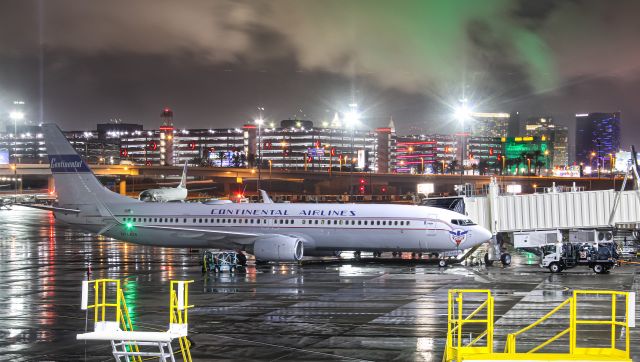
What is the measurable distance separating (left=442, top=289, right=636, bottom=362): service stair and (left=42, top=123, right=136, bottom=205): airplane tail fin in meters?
31.3

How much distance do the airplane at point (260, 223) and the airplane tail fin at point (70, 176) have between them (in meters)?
0.07

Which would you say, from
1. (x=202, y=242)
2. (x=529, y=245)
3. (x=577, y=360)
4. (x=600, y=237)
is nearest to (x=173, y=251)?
(x=202, y=242)

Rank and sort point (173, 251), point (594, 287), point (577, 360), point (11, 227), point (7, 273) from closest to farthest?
point (577, 360), point (594, 287), point (7, 273), point (173, 251), point (11, 227)

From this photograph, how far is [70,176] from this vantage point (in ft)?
191

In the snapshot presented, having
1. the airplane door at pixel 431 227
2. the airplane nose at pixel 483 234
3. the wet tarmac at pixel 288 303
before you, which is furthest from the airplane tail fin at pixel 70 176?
the airplane nose at pixel 483 234

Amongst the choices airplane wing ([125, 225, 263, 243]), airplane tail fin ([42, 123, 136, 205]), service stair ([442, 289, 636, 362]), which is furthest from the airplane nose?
airplane tail fin ([42, 123, 136, 205])

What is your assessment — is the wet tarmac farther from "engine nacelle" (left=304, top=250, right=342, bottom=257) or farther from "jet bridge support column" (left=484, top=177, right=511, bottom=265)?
"jet bridge support column" (left=484, top=177, right=511, bottom=265)

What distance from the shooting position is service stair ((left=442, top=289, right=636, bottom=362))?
13883mm

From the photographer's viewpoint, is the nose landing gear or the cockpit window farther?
the nose landing gear

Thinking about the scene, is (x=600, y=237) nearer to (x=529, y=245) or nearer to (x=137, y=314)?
(x=529, y=245)

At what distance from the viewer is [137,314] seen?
31.1 metres

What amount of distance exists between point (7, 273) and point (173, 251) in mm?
20569

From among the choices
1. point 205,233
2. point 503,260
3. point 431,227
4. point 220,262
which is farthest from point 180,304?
point 503,260

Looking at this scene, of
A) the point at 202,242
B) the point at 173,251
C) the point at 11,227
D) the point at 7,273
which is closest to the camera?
the point at 7,273
